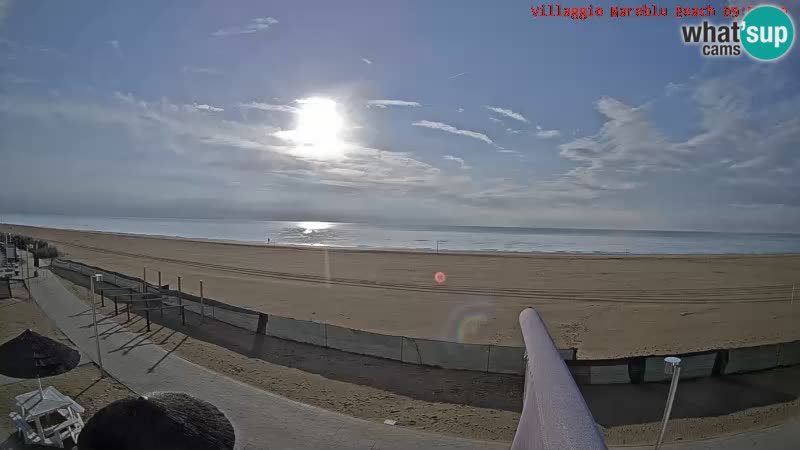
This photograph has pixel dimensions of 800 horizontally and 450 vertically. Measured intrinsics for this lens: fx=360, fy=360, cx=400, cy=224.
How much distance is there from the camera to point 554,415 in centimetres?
150

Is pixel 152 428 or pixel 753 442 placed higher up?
pixel 152 428

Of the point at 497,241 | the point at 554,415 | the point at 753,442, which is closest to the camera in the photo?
the point at 554,415

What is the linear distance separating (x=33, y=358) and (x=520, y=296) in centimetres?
1984

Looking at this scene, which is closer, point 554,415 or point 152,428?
point 554,415

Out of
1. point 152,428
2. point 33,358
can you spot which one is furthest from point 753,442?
point 33,358

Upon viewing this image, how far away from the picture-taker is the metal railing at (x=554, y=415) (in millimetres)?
1311

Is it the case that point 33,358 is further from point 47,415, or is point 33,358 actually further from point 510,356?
point 510,356

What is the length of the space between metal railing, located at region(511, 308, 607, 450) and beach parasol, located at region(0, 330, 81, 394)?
25.4 feet

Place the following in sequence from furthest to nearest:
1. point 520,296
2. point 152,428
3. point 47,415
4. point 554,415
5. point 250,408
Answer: point 520,296, point 250,408, point 47,415, point 152,428, point 554,415

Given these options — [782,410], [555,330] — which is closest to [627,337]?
[555,330]

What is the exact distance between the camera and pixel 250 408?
747 cm

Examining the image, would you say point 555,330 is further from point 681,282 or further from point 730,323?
point 681,282

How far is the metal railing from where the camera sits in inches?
51.6

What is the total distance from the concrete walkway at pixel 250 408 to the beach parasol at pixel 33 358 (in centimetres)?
238
